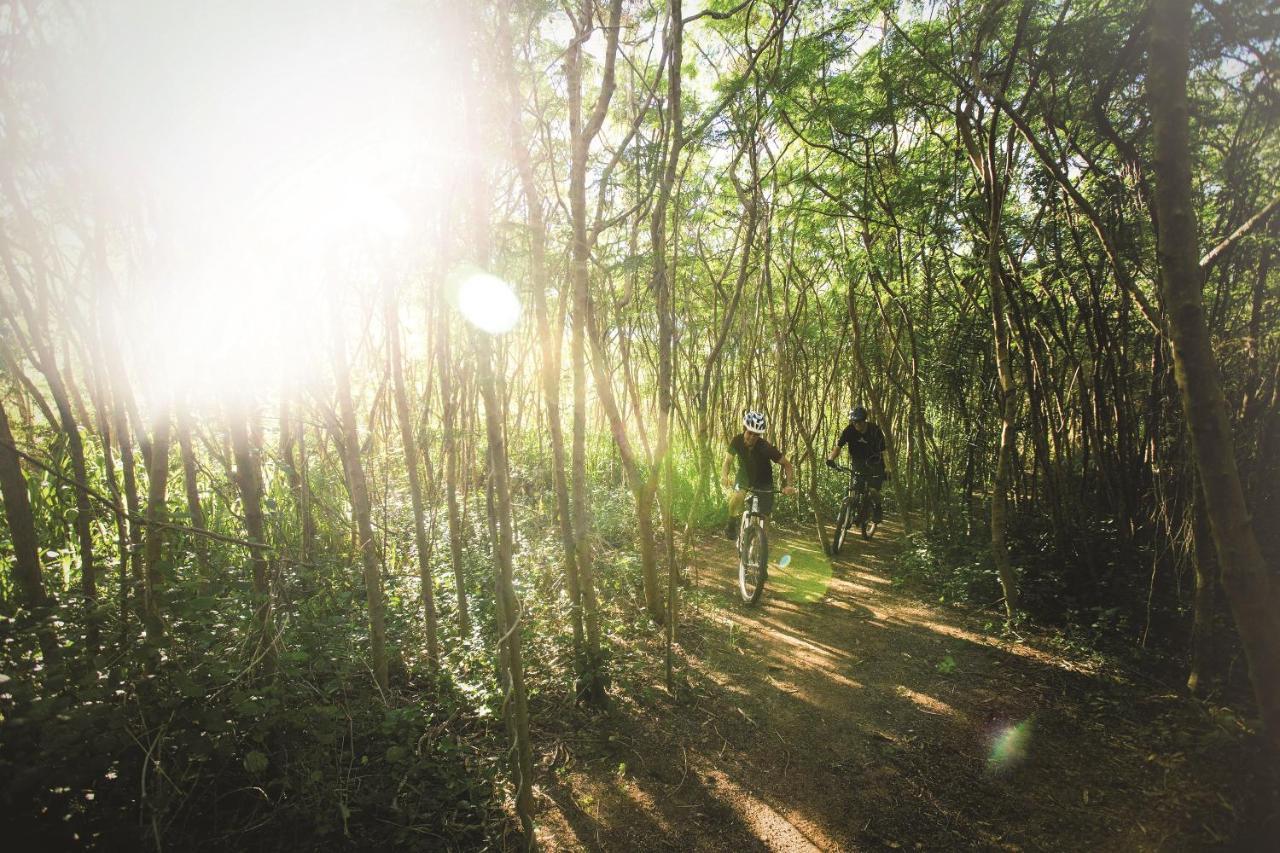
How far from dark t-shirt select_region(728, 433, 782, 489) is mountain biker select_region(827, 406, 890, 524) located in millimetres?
1542

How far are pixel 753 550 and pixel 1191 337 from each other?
3.46 metres

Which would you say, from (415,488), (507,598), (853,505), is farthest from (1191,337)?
(853,505)

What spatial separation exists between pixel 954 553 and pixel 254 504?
5942 mm

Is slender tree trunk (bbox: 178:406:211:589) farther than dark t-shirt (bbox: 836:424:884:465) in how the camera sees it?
No

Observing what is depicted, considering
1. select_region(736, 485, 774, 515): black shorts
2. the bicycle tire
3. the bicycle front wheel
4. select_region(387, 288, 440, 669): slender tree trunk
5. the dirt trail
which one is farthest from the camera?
the bicycle tire

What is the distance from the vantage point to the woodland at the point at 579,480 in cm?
202

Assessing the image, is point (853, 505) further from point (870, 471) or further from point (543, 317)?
point (543, 317)

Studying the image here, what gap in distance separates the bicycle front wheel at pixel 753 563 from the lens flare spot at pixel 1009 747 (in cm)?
198

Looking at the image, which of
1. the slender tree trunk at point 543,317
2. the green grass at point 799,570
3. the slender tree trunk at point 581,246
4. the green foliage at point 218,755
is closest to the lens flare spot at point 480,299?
the slender tree trunk at point 543,317

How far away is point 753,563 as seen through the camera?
487 cm

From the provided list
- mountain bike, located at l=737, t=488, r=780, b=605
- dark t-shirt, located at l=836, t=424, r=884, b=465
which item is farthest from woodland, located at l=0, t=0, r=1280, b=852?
dark t-shirt, located at l=836, t=424, r=884, b=465

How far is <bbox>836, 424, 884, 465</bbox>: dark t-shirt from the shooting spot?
20.6ft

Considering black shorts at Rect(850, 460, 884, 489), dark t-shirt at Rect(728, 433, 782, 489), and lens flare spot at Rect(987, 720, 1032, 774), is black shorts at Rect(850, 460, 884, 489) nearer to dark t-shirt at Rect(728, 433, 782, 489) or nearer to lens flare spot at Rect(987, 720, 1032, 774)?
dark t-shirt at Rect(728, 433, 782, 489)

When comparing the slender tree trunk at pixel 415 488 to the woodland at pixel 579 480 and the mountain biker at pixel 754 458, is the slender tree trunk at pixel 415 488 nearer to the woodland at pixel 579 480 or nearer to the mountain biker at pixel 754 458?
the woodland at pixel 579 480
